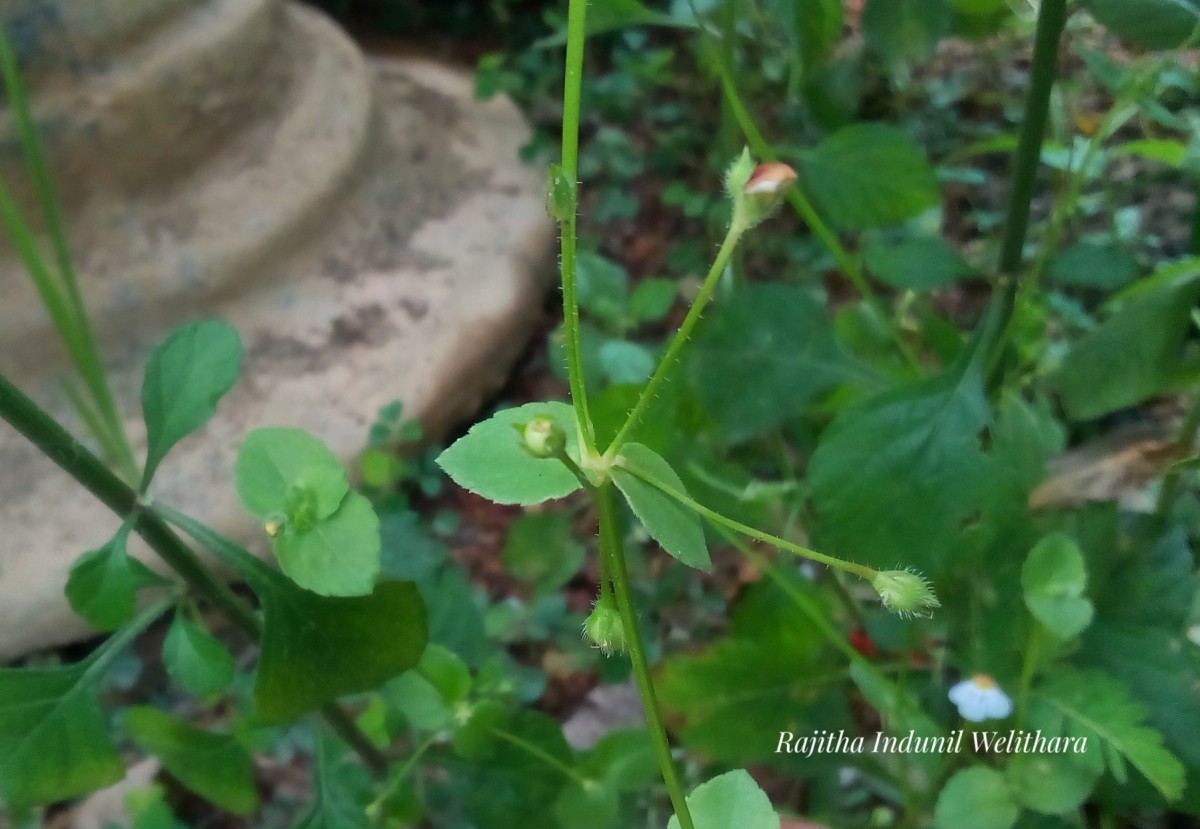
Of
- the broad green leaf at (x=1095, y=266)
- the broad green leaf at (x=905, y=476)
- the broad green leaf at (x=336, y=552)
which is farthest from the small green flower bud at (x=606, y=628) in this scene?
the broad green leaf at (x=1095, y=266)

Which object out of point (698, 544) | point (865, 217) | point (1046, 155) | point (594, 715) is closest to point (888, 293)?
point (1046, 155)

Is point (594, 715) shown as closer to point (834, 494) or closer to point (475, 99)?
point (834, 494)

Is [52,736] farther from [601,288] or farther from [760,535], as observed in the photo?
[601,288]

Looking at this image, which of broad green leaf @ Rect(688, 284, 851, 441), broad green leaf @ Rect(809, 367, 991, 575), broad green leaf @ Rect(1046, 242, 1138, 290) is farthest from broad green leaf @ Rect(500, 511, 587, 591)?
broad green leaf @ Rect(1046, 242, 1138, 290)

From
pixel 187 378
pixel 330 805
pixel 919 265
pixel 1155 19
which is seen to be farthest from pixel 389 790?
pixel 1155 19

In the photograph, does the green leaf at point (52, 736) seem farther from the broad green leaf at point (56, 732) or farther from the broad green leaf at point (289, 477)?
the broad green leaf at point (289, 477)

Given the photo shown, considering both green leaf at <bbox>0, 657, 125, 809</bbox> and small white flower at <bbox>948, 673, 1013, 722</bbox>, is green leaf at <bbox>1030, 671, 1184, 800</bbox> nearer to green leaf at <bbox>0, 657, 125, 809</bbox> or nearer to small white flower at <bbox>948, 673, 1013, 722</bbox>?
small white flower at <bbox>948, 673, 1013, 722</bbox>
